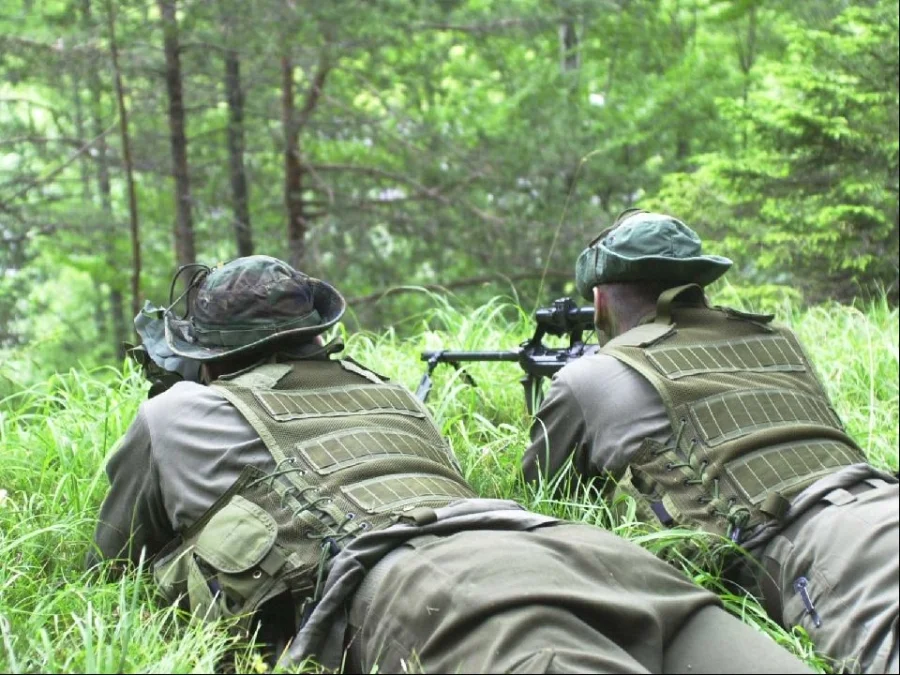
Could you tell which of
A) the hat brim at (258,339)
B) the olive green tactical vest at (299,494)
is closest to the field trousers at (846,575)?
the olive green tactical vest at (299,494)

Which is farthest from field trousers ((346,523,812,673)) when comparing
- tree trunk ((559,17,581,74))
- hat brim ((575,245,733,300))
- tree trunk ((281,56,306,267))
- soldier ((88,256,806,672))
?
tree trunk ((559,17,581,74))

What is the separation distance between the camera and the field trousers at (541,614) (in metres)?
2.25

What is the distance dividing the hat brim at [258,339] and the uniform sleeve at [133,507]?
1.02ft

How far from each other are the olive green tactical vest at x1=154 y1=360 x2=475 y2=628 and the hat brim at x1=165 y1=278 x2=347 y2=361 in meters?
0.10

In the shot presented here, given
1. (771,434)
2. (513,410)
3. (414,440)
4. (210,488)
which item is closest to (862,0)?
(513,410)

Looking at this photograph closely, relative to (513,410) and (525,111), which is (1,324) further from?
(525,111)

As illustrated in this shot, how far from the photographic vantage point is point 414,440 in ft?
11.0

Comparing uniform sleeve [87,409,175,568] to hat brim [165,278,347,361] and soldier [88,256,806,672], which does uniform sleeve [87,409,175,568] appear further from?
hat brim [165,278,347,361]

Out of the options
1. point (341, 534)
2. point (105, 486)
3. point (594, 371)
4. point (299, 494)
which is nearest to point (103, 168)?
point (105, 486)

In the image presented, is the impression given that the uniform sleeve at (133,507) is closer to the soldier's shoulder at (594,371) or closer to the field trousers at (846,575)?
the soldier's shoulder at (594,371)

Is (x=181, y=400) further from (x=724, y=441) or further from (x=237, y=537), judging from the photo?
(x=724, y=441)

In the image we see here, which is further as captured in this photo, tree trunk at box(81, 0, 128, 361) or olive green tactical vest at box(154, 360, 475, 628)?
tree trunk at box(81, 0, 128, 361)

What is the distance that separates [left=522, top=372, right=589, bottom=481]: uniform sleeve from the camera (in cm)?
374

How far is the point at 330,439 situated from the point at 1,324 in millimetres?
7187
